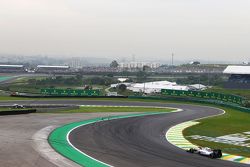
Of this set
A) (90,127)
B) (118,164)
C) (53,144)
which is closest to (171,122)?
(90,127)

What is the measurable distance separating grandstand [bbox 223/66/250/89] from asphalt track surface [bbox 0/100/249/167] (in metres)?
79.3

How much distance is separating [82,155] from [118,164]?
3788 millimetres

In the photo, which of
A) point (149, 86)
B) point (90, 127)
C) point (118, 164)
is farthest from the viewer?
point (149, 86)

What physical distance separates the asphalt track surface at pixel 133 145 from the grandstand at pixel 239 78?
79.3m

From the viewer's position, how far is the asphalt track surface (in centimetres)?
2670

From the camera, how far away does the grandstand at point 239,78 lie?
12359 cm

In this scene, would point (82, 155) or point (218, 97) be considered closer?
point (82, 155)

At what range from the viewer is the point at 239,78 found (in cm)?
12662

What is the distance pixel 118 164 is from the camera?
2552 cm

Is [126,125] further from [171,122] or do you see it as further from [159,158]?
[159,158]

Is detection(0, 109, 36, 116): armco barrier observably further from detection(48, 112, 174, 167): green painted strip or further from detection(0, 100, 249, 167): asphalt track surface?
detection(0, 100, 249, 167): asphalt track surface

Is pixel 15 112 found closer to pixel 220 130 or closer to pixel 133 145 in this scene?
pixel 133 145

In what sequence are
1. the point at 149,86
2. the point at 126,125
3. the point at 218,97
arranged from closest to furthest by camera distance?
the point at 126,125
the point at 218,97
the point at 149,86

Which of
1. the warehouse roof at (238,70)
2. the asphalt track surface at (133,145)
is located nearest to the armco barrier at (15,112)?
the asphalt track surface at (133,145)
